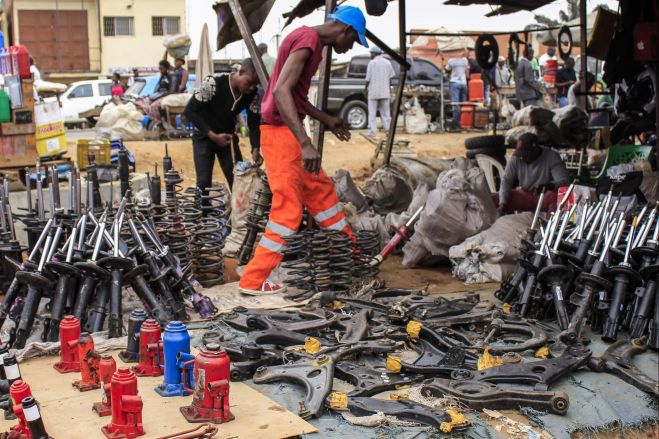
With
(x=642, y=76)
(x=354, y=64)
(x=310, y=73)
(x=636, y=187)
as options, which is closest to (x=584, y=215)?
(x=636, y=187)

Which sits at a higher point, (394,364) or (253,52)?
(253,52)

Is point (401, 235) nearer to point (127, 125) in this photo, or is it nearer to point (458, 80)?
point (127, 125)

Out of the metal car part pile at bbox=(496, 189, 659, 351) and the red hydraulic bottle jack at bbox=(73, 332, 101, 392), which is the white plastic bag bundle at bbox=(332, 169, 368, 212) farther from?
the red hydraulic bottle jack at bbox=(73, 332, 101, 392)

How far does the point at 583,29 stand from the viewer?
1036cm

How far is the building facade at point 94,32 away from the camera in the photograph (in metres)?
38.3

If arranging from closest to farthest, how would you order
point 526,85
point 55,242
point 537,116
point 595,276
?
point 595,276 → point 55,242 → point 537,116 → point 526,85

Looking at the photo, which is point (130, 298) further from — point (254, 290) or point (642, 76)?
point (642, 76)

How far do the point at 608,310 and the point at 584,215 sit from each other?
91 cm

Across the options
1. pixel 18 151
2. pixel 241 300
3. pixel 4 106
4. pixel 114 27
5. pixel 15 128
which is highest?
pixel 114 27

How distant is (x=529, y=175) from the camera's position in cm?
873

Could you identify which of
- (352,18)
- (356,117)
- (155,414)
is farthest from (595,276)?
(356,117)

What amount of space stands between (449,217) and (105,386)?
4160 mm

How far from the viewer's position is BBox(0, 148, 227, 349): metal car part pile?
5000mm

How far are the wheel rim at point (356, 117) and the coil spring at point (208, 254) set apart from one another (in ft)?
49.3
